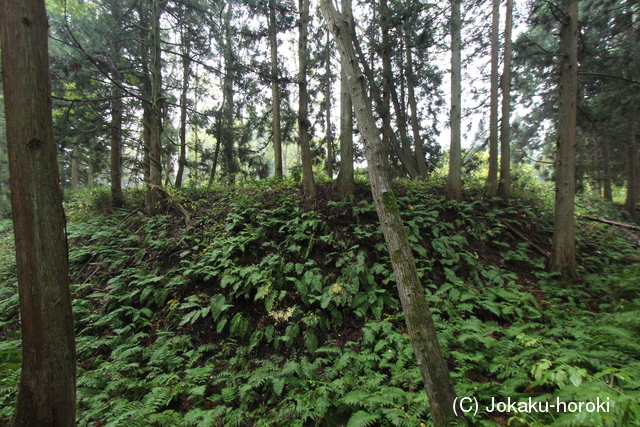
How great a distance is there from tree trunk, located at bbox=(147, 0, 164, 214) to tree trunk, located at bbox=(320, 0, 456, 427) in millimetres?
6511

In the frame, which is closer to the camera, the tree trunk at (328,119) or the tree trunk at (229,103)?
the tree trunk at (229,103)

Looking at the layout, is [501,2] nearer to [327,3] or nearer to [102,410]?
[327,3]

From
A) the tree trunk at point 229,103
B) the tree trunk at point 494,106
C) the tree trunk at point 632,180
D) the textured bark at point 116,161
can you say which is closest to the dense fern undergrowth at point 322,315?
the textured bark at point 116,161

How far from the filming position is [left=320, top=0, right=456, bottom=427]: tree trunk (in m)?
2.66

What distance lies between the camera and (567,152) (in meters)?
6.09

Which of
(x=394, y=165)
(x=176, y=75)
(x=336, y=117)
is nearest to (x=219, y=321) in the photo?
(x=394, y=165)

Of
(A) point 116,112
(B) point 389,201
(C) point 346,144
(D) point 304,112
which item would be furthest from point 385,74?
(A) point 116,112

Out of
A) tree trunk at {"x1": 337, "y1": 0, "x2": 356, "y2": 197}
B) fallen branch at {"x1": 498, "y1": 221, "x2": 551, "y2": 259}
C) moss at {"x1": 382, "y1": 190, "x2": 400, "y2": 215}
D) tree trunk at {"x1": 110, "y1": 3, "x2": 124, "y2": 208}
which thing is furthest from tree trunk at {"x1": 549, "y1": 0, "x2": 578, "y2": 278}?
tree trunk at {"x1": 110, "y1": 3, "x2": 124, "y2": 208}

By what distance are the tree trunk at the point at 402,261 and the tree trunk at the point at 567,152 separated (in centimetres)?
566

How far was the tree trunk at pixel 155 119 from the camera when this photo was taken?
758 centimetres

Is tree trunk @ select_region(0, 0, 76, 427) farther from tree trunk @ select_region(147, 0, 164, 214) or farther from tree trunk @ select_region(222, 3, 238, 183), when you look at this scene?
tree trunk @ select_region(222, 3, 238, 183)

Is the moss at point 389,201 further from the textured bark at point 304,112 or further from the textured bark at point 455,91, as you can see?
the textured bark at point 455,91

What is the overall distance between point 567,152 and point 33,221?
9491 mm

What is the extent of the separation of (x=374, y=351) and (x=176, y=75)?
17543 millimetres
